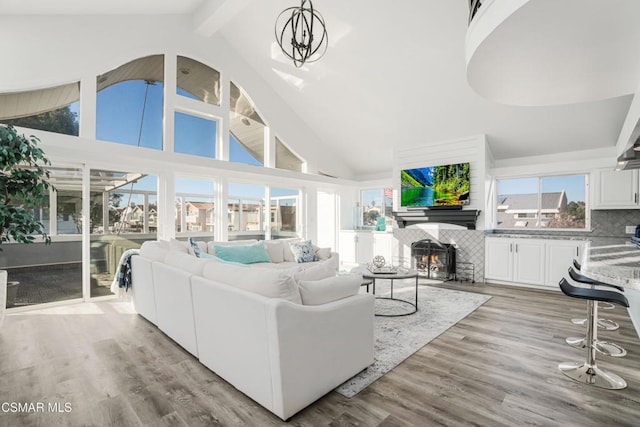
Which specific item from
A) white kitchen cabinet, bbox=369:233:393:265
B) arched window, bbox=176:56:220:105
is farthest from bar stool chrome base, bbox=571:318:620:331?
arched window, bbox=176:56:220:105

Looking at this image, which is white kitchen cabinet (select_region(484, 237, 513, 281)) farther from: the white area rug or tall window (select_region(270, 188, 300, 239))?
tall window (select_region(270, 188, 300, 239))

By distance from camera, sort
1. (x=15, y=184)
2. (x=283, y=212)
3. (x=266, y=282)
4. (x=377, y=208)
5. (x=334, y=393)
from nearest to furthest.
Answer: (x=266, y=282), (x=334, y=393), (x=15, y=184), (x=283, y=212), (x=377, y=208)

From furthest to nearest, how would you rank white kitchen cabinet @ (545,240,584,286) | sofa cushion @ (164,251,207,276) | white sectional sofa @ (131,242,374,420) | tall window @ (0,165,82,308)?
white kitchen cabinet @ (545,240,584,286) < tall window @ (0,165,82,308) < sofa cushion @ (164,251,207,276) < white sectional sofa @ (131,242,374,420)

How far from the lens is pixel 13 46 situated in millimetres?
3680

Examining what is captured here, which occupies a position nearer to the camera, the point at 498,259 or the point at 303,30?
the point at 303,30

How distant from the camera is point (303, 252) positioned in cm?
553

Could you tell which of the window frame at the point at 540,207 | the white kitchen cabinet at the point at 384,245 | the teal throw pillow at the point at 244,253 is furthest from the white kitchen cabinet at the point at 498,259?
→ the teal throw pillow at the point at 244,253

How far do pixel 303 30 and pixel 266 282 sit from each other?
262 cm

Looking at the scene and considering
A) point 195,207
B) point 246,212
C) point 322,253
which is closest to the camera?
point 195,207

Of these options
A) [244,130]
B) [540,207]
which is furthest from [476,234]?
[244,130]

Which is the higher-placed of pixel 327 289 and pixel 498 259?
pixel 327 289

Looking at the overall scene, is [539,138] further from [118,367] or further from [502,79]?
[118,367]

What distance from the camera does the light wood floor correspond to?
1.88 metres

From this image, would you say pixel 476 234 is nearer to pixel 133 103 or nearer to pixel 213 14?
pixel 213 14
